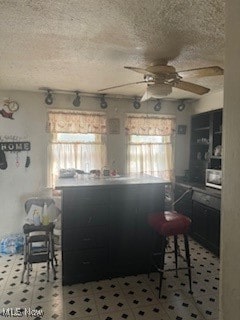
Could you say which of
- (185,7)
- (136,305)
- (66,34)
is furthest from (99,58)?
(136,305)

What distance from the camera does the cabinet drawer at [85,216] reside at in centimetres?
254

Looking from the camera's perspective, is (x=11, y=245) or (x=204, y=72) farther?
(x=11, y=245)

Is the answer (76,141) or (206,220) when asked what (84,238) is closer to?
(76,141)

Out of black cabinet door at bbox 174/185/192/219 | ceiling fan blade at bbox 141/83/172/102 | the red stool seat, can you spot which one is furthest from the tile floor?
ceiling fan blade at bbox 141/83/172/102

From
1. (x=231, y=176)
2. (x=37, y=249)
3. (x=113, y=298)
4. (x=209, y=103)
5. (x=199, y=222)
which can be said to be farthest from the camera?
(x=209, y=103)

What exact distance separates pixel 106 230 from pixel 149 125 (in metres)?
2.22

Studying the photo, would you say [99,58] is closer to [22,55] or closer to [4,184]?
[22,55]

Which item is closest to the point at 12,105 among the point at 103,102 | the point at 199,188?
the point at 103,102

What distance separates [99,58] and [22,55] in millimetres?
731

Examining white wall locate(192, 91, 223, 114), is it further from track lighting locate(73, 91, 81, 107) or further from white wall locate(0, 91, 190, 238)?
track lighting locate(73, 91, 81, 107)

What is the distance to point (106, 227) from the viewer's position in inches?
105

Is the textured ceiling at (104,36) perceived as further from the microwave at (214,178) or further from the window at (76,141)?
the microwave at (214,178)

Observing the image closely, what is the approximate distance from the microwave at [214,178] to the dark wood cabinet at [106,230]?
1.27 m

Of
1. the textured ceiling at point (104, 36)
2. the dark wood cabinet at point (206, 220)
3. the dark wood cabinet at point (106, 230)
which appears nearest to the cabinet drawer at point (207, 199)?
the dark wood cabinet at point (206, 220)
